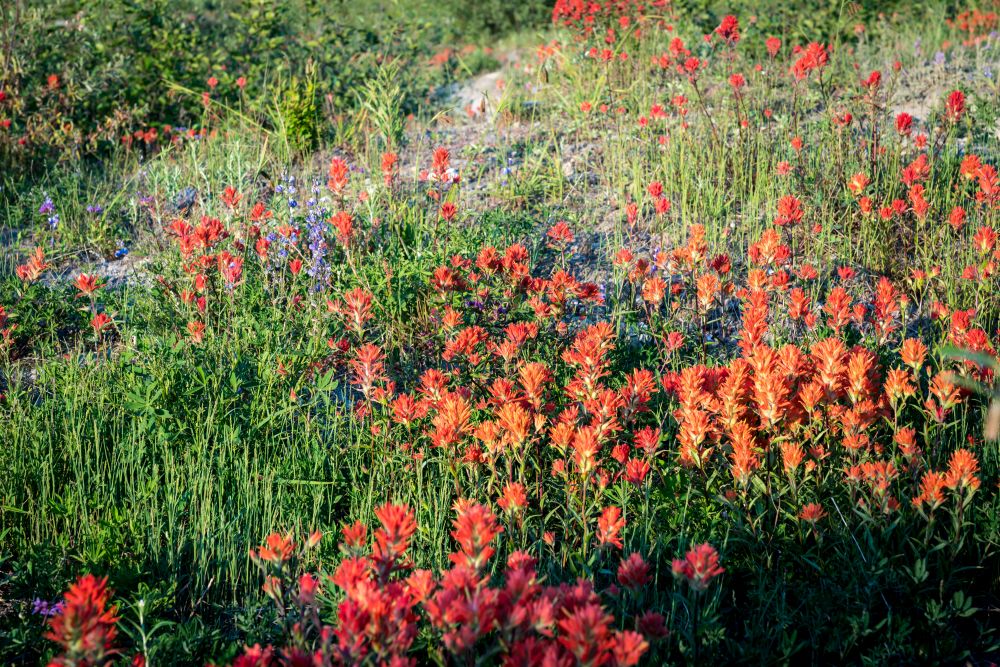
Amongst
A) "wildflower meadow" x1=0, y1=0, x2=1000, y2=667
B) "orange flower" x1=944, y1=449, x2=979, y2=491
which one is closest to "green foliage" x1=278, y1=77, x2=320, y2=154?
"wildflower meadow" x1=0, y1=0, x2=1000, y2=667

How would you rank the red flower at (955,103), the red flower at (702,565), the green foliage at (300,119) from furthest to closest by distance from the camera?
the green foliage at (300,119) < the red flower at (955,103) < the red flower at (702,565)

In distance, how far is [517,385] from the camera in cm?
310

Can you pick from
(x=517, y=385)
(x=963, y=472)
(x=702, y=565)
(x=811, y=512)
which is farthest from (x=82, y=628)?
(x=963, y=472)

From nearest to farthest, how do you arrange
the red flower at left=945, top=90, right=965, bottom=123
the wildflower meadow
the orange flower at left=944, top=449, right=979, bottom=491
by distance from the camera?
the wildflower meadow, the orange flower at left=944, top=449, right=979, bottom=491, the red flower at left=945, top=90, right=965, bottom=123

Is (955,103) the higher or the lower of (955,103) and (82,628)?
the higher

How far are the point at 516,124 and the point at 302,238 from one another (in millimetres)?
2478

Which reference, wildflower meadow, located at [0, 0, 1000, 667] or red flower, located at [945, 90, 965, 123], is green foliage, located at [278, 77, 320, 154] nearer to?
wildflower meadow, located at [0, 0, 1000, 667]

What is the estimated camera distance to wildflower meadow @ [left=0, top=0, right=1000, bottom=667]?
6.72 feet

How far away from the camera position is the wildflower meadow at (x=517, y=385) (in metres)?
2.05

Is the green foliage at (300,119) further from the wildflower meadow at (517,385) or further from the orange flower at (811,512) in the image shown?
the orange flower at (811,512)

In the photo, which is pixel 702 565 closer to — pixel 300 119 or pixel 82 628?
pixel 82 628

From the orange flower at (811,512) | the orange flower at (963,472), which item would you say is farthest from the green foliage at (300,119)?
the orange flower at (963,472)

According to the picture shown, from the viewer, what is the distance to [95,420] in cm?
A: 288

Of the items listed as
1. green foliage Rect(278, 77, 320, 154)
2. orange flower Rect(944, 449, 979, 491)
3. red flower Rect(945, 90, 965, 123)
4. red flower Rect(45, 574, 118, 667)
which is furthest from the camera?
green foliage Rect(278, 77, 320, 154)
